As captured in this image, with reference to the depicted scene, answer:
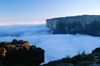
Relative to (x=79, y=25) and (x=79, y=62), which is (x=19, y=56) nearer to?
(x=79, y=62)

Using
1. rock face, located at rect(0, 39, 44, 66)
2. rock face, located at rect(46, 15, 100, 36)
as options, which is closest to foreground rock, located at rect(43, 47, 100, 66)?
rock face, located at rect(0, 39, 44, 66)

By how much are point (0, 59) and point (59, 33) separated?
91.2m

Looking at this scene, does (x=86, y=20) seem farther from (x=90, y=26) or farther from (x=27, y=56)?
(x=27, y=56)

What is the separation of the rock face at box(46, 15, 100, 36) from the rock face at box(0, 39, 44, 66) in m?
77.5

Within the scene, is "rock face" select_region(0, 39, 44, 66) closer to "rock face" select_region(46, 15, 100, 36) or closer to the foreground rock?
the foreground rock

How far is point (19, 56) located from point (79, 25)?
82.6 metres

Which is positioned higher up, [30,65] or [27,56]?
[27,56]

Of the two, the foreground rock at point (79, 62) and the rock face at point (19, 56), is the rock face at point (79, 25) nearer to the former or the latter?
the foreground rock at point (79, 62)

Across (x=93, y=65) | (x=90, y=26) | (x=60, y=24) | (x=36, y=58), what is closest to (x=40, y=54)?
(x=36, y=58)

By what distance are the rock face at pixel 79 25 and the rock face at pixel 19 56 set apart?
77461 mm

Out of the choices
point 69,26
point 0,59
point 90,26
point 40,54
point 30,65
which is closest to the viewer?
point 0,59

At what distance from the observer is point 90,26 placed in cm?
8206

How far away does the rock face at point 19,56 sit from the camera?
6926 millimetres

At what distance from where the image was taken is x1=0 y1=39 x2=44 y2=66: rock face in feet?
22.7
